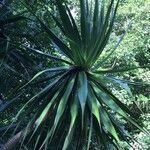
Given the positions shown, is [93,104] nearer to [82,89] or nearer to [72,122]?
[82,89]

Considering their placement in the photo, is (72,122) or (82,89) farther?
(82,89)

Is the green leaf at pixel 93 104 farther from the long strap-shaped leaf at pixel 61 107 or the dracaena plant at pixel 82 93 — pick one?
the long strap-shaped leaf at pixel 61 107

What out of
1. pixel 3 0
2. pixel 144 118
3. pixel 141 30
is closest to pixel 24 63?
pixel 3 0

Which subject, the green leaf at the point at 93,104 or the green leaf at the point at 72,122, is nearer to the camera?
the green leaf at the point at 72,122

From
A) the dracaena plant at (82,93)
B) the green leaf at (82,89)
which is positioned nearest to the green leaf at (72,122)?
the dracaena plant at (82,93)

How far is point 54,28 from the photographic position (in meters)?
6.23

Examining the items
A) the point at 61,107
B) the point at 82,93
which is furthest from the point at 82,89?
the point at 61,107

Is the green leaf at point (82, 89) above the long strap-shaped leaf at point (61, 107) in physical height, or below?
above

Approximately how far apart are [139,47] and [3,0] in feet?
25.9

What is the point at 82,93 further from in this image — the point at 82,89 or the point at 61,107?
the point at 61,107

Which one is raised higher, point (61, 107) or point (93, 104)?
point (93, 104)

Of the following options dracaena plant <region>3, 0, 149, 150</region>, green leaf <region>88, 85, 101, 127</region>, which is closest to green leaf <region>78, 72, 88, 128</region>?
dracaena plant <region>3, 0, 149, 150</region>

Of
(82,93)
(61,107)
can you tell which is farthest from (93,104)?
(61,107)

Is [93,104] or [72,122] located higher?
[93,104]
